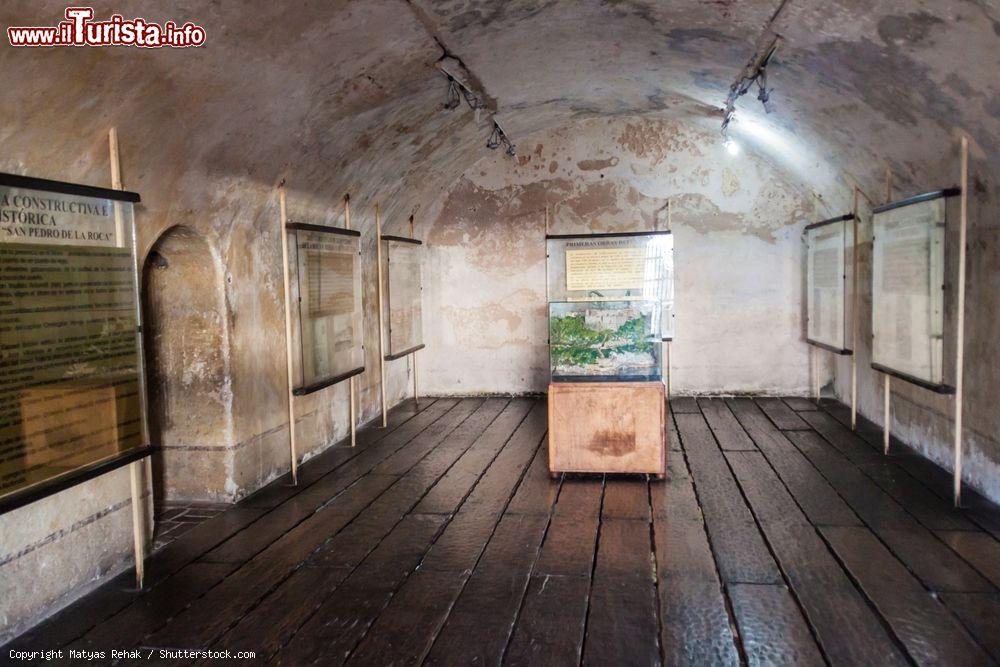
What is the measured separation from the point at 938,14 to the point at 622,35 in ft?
7.24

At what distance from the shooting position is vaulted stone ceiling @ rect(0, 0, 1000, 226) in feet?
11.1

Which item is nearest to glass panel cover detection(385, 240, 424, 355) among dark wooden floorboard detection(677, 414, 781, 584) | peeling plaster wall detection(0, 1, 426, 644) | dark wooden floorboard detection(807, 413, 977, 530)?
peeling plaster wall detection(0, 1, 426, 644)

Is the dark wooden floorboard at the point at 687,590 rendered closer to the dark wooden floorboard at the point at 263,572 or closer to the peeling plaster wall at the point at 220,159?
the dark wooden floorboard at the point at 263,572

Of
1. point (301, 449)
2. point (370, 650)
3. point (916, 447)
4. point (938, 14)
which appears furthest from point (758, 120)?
point (370, 650)

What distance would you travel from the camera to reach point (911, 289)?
535 centimetres

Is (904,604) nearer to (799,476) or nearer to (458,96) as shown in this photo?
(799,476)

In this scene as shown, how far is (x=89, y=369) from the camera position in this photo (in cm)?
354

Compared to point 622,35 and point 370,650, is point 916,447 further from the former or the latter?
point 370,650

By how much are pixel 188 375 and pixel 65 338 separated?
1.81 metres

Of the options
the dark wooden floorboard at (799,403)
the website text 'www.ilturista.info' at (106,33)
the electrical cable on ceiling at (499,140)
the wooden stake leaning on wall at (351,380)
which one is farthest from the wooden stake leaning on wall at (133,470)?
the dark wooden floorboard at (799,403)

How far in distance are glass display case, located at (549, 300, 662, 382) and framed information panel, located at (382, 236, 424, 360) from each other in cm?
214

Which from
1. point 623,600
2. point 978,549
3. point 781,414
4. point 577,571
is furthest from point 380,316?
point 978,549

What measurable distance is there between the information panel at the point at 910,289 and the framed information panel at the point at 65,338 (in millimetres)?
4697

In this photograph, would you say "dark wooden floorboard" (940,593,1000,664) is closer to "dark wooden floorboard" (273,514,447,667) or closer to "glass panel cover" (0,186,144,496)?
"dark wooden floorboard" (273,514,447,667)
